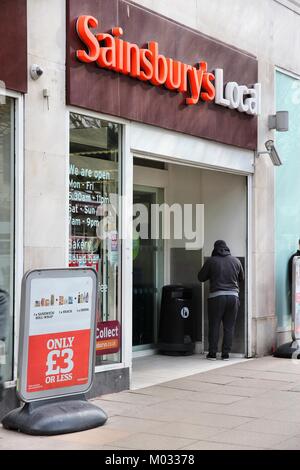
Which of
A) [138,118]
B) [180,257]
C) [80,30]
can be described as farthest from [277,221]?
[80,30]

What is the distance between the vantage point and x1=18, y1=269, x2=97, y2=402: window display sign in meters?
6.92

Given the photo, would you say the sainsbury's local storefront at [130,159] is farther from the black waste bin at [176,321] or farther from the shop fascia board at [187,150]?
the black waste bin at [176,321]

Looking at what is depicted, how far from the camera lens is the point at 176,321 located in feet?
39.5

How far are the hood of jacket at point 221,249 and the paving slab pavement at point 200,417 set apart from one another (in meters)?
1.93

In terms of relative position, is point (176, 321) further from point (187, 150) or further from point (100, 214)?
point (100, 214)

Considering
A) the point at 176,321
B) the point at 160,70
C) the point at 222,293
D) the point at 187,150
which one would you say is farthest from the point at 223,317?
the point at 160,70

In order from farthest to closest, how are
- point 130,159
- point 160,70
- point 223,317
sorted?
point 223,317, point 160,70, point 130,159

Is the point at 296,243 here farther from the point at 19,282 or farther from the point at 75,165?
the point at 19,282

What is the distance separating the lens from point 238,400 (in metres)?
8.70

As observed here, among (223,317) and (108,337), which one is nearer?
(108,337)

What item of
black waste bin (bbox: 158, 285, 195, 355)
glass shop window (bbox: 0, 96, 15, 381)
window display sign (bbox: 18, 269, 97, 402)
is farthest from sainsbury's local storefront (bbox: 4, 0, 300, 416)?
window display sign (bbox: 18, 269, 97, 402)

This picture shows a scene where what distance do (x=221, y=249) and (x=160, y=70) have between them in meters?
3.15

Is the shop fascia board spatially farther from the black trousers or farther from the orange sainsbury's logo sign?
the black trousers

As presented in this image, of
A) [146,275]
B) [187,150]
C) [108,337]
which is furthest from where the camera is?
[146,275]
